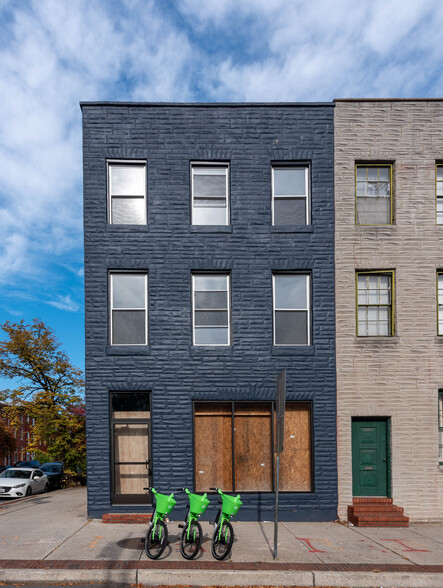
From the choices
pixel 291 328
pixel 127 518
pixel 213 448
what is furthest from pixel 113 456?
pixel 291 328

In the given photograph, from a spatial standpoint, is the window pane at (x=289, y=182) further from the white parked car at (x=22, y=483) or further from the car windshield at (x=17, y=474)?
the car windshield at (x=17, y=474)

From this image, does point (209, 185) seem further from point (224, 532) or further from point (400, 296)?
point (224, 532)

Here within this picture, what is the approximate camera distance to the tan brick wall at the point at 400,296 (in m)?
11.6

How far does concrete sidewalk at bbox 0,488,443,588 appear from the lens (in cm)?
752

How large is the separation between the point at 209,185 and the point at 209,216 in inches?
32.4

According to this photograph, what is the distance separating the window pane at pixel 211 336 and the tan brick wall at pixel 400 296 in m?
2.90

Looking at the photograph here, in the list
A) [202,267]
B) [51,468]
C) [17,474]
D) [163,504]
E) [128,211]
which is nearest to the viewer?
[163,504]

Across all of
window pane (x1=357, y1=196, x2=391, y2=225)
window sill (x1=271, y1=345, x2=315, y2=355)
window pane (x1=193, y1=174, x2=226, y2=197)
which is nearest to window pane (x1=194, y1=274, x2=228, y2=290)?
window sill (x1=271, y1=345, x2=315, y2=355)

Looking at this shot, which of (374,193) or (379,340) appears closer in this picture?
(379,340)

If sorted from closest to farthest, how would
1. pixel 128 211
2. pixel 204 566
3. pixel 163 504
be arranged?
pixel 204 566
pixel 163 504
pixel 128 211

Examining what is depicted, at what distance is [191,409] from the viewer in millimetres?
11633

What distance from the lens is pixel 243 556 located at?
8.37 m

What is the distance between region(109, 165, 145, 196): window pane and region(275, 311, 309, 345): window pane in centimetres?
487

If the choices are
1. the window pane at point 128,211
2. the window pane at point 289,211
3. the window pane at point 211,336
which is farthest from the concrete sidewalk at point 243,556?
the window pane at point 289,211
